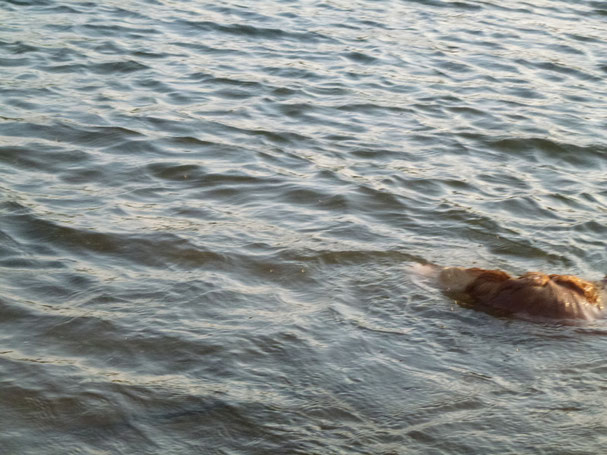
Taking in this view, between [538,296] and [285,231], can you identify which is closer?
Answer: [538,296]

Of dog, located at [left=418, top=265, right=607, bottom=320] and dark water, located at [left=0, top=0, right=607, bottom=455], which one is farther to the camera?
dog, located at [left=418, top=265, right=607, bottom=320]

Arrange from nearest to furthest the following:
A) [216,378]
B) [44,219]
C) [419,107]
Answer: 1. [216,378]
2. [44,219]
3. [419,107]

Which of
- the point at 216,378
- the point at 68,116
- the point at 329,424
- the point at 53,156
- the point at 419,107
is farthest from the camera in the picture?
the point at 419,107

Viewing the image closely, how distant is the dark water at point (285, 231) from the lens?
12.7 ft

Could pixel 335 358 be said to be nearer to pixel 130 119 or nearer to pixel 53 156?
pixel 53 156

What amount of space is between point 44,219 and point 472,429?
305 centimetres

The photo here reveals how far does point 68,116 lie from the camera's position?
7.46 m

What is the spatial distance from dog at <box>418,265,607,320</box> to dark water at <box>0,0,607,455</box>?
106 mm

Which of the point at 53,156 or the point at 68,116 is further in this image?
the point at 68,116

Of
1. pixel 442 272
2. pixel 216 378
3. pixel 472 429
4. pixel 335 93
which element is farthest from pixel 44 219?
pixel 335 93

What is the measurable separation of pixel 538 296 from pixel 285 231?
70.2 inches

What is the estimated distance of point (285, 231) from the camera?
229 inches

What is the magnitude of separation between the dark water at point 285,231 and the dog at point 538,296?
4.2 inches

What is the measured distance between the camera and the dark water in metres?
3.87
